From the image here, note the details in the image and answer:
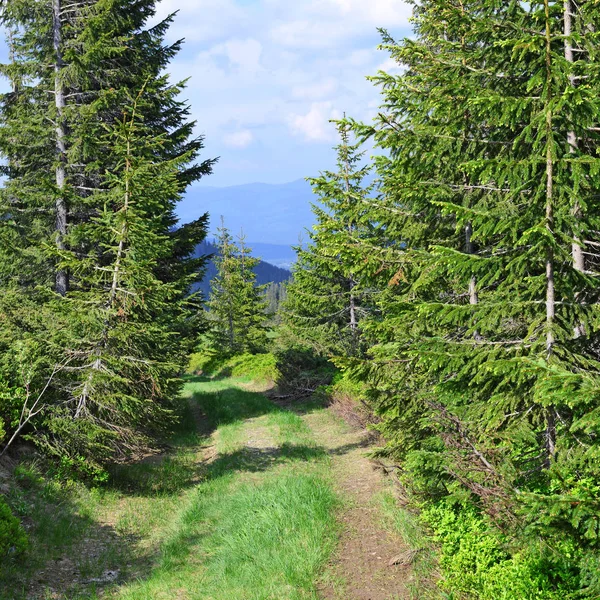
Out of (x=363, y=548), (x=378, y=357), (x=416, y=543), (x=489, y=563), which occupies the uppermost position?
(x=378, y=357)

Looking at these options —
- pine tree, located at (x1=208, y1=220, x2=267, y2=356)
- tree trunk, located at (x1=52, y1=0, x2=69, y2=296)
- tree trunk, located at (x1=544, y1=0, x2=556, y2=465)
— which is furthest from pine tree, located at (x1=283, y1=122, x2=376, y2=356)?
pine tree, located at (x1=208, y1=220, x2=267, y2=356)

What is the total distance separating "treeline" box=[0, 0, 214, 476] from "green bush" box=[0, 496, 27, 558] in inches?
63.6

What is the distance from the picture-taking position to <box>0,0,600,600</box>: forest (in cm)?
474

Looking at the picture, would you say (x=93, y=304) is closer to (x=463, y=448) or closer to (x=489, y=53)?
(x=463, y=448)

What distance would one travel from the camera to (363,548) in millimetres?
6953

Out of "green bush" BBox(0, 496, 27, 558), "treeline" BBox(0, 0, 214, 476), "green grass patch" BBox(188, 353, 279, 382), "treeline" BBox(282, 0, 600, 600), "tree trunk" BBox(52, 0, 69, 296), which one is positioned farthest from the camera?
"green grass patch" BBox(188, 353, 279, 382)

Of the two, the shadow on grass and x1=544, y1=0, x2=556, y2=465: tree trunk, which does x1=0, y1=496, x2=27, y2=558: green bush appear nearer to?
the shadow on grass

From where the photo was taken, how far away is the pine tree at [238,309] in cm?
3784

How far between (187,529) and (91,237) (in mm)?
6869

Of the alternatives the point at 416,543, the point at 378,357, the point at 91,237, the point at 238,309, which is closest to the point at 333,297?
the point at 91,237

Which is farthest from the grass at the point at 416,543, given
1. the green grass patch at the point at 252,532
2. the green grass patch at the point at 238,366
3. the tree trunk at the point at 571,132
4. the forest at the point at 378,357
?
the green grass patch at the point at 238,366

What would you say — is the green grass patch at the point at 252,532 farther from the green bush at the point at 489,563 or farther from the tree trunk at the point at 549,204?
the tree trunk at the point at 549,204

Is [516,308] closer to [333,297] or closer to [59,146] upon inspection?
[333,297]

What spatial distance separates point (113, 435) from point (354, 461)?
562 centimetres
